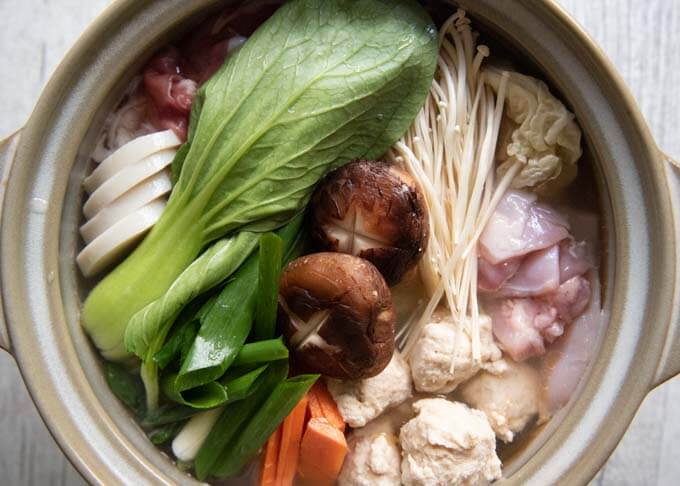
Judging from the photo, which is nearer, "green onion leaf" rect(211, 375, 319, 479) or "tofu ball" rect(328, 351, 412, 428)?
"green onion leaf" rect(211, 375, 319, 479)

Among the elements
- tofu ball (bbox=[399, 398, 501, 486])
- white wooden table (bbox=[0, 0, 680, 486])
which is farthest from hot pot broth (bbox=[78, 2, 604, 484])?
white wooden table (bbox=[0, 0, 680, 486])

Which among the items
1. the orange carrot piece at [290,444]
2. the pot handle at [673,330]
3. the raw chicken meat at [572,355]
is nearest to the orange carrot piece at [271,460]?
the orange carrot piece at [290,444]

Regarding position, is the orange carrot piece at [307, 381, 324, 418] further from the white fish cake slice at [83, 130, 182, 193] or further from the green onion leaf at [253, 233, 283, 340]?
the white fish cake slice at [83, 130, 182, 193]

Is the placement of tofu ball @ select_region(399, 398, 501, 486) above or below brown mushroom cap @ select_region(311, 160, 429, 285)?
below

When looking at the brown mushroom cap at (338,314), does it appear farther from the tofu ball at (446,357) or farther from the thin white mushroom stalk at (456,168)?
the thin white mushroom stalk at (456,168)

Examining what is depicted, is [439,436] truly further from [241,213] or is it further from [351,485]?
[241,213]

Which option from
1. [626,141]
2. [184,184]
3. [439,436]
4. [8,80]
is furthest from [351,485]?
[8,80]

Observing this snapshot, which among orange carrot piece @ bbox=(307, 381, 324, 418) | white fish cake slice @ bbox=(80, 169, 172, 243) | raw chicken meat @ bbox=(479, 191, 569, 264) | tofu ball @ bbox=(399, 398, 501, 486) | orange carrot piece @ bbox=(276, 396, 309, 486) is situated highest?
raw chicken meat @ bbox=(479, 191, 569, 264)
